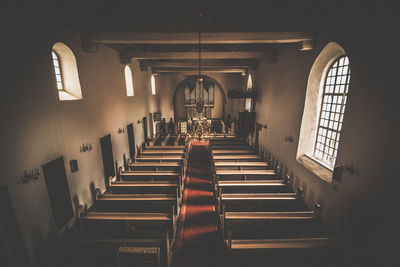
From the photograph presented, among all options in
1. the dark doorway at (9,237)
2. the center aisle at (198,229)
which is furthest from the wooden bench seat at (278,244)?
the dark doorway at (9,237)

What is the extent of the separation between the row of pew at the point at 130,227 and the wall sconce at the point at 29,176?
142 cm

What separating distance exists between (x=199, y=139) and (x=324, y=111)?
452cm

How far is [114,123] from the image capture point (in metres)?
8.74

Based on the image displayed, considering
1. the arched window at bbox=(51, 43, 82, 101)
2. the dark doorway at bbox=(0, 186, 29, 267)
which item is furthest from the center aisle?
the arched window at bbox=(51, 43, 82, 101)

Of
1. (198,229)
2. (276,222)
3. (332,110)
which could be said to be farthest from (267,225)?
(332,110)

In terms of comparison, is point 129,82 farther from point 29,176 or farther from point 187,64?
point 29,176

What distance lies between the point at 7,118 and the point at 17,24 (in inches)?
83.4

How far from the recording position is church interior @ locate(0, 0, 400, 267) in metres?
3.82

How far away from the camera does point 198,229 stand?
575cm

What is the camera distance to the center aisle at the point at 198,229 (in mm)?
4732

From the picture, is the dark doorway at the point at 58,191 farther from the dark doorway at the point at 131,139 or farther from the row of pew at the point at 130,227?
the dark doorway at the point at 131,139

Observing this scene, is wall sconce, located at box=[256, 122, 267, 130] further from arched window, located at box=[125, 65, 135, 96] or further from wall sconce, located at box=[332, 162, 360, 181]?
arched window, located at box=[125, 65, 135, 96]

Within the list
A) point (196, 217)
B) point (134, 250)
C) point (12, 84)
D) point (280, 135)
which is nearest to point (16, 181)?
point (12, 84)

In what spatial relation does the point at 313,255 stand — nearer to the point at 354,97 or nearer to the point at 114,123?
the point at 354,97
